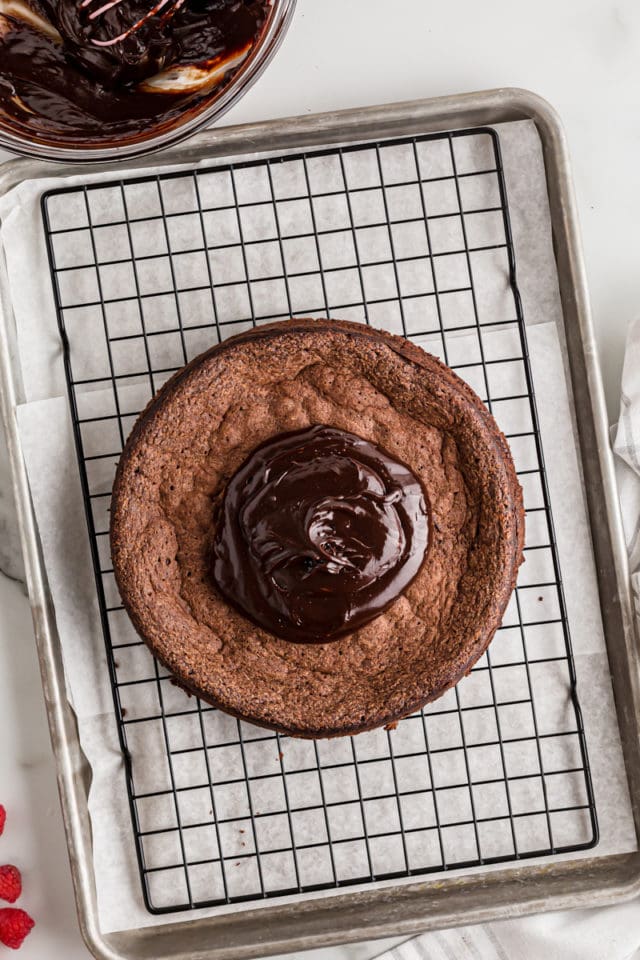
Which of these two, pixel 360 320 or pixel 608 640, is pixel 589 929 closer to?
pixel 608 640

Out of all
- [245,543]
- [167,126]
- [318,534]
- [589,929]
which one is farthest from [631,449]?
[167,126]

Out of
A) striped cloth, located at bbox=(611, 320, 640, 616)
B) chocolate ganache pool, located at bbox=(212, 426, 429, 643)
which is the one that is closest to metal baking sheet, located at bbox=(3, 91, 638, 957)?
striped cloth, located at bbox=(611, 320, 640, 616)

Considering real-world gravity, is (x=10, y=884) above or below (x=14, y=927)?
above

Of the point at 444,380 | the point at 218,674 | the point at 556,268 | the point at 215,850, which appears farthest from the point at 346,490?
the point at 215,850

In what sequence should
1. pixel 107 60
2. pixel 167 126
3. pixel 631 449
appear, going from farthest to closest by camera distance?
1. pixel 631 449
2. pixel 167 126
3. pixel 107 60

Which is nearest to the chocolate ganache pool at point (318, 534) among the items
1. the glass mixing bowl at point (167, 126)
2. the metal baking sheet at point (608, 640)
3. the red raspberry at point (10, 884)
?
the metal baking sheet at point (608, 640)

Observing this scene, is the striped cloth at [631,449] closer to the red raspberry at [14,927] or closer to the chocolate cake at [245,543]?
the chocolate cake at [245,543]

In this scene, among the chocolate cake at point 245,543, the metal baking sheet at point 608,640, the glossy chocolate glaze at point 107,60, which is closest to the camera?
the glossy chocolate glaze at point 107,60

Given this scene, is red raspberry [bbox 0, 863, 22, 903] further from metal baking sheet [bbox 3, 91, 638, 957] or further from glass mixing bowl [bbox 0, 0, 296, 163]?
glass mixing bowl [bbox 0, 0, 296, 163]
